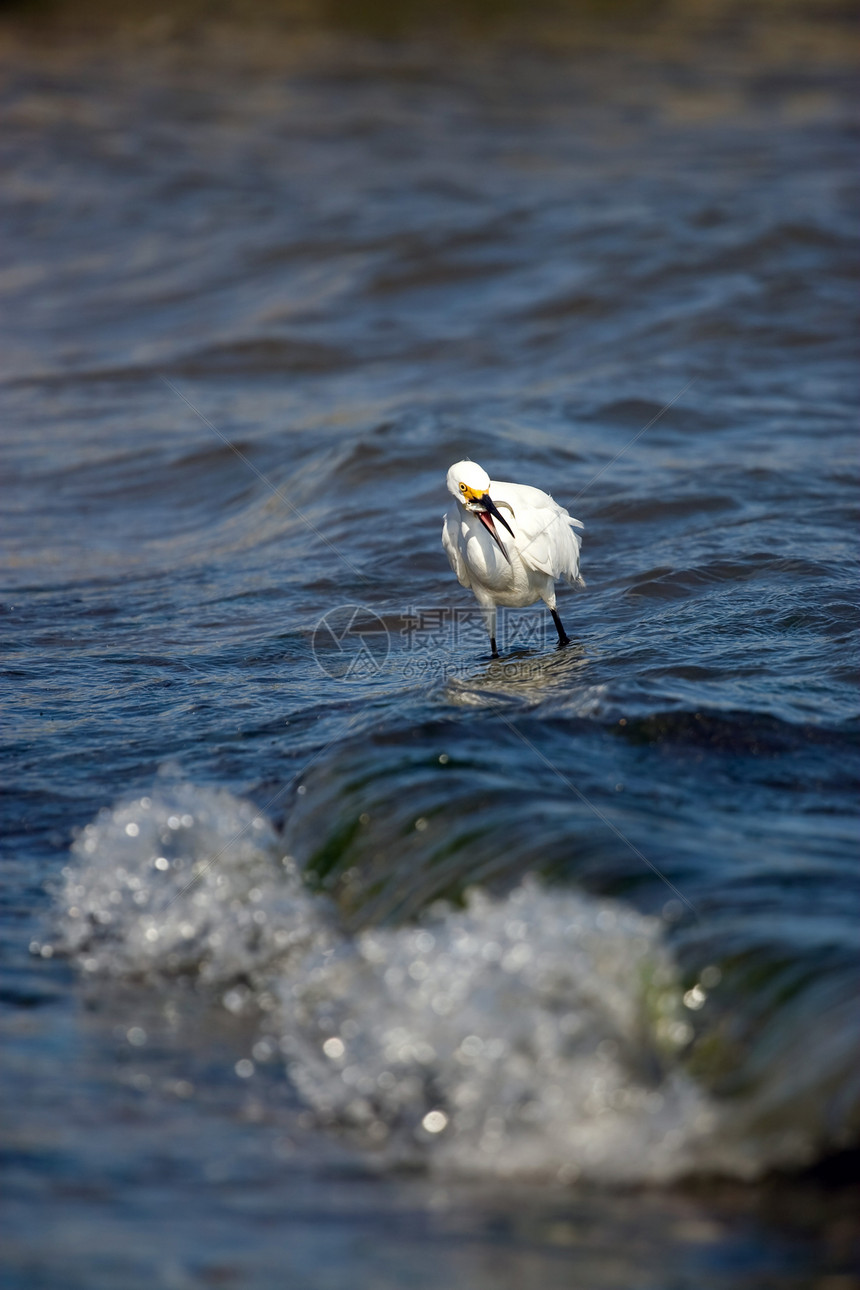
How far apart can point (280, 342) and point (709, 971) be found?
33.5ft

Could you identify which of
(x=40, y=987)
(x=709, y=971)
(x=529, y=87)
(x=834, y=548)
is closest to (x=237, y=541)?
(x=834, y=548)

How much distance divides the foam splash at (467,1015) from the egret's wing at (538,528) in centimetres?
258

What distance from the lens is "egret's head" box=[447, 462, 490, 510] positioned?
559cm

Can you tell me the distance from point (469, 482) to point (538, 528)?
477mm

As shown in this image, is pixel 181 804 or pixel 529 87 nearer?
pixel 181 804

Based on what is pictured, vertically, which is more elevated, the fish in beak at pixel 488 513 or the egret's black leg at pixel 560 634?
the fish in beak at pixel 488 513

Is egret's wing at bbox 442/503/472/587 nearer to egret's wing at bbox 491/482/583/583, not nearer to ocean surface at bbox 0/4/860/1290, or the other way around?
egret's wing at bbox 491/482/583/583

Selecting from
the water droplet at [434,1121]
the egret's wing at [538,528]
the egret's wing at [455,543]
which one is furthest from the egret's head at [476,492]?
the water droplet at [434,1121]

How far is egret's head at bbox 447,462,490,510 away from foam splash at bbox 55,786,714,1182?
2.42m

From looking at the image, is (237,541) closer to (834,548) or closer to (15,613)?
(15,613)

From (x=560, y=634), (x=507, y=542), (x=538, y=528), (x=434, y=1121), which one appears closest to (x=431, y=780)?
(x=434, y=1121)

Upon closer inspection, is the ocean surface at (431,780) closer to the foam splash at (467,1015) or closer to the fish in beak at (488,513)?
the foam splash at (467,1015)

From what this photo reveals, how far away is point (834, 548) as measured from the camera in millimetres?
7043

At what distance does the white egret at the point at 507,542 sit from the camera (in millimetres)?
5719
